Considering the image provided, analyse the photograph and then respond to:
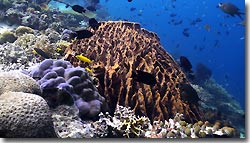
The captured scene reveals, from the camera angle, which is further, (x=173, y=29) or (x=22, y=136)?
(x=173, y=29)

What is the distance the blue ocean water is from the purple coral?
1.24 metres

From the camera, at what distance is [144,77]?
336 cm

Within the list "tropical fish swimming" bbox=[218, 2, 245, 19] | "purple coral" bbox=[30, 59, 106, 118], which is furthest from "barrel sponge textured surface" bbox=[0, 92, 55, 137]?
"tropical fish swimming" bbox=[218, 2, 245, 19]

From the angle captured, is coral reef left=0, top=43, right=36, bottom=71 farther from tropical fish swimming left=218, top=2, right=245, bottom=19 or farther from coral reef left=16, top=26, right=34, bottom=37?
tropical fish swimming left=218, top=2, right=245, bottom=19

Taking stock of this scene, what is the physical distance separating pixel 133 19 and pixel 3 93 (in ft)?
7.40

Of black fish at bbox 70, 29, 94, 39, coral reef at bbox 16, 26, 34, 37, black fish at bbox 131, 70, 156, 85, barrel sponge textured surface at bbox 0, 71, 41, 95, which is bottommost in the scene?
barrel sponge textured surface at bbox 0, 71, 41, 95

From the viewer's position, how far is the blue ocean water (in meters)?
3.51

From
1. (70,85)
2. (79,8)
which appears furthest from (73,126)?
(79,8)

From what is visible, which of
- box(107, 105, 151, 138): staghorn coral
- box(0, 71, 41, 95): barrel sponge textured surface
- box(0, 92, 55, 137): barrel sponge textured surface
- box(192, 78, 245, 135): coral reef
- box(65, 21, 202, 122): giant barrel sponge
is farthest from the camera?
box(65, 21, 202, 122): giant barrel sponge

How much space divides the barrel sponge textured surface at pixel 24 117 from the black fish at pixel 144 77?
1074 millimetres

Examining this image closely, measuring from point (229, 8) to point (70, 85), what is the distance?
1992 millimetres

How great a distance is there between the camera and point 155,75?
11.7ft

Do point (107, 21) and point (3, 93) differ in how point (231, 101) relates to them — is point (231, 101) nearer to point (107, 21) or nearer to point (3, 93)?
point (107, 21)

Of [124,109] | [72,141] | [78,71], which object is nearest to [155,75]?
[124,109]
